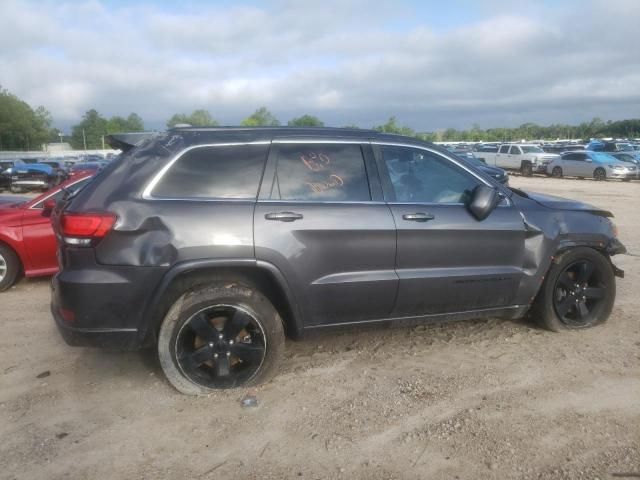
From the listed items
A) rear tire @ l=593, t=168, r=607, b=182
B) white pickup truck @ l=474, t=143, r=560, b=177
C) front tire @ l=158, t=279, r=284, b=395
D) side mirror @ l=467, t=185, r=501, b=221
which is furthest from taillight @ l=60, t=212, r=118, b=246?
white pickup truck @ l=474, t=143, r=560, b=177

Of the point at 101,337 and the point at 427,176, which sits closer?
the point at 101,337

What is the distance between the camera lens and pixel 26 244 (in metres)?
5.98

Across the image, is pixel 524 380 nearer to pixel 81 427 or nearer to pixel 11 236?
pixel 81 427

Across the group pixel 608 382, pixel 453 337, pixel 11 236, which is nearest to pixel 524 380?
pixel 608 382

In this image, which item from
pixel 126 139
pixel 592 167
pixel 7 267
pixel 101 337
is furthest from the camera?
pixel 592 167

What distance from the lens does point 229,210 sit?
3.30 metres

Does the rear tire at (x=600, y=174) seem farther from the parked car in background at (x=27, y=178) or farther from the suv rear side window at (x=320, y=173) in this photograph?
the suv rear side window at (x=320, y=173)

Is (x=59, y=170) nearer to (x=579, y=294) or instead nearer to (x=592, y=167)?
(x=579, y=294)

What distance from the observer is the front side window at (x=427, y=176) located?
3.82 metres

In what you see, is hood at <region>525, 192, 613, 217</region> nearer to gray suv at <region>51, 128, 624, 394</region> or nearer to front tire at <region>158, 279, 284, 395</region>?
gray suv at <region>51, 128, 624, 394</region>

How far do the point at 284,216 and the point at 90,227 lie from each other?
3.89ft

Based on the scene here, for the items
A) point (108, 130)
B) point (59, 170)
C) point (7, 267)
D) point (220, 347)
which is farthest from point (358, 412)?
point (108, 130)

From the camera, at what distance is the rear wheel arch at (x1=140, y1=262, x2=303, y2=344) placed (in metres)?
3.24

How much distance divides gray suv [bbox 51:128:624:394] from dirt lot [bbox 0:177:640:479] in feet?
1.18
